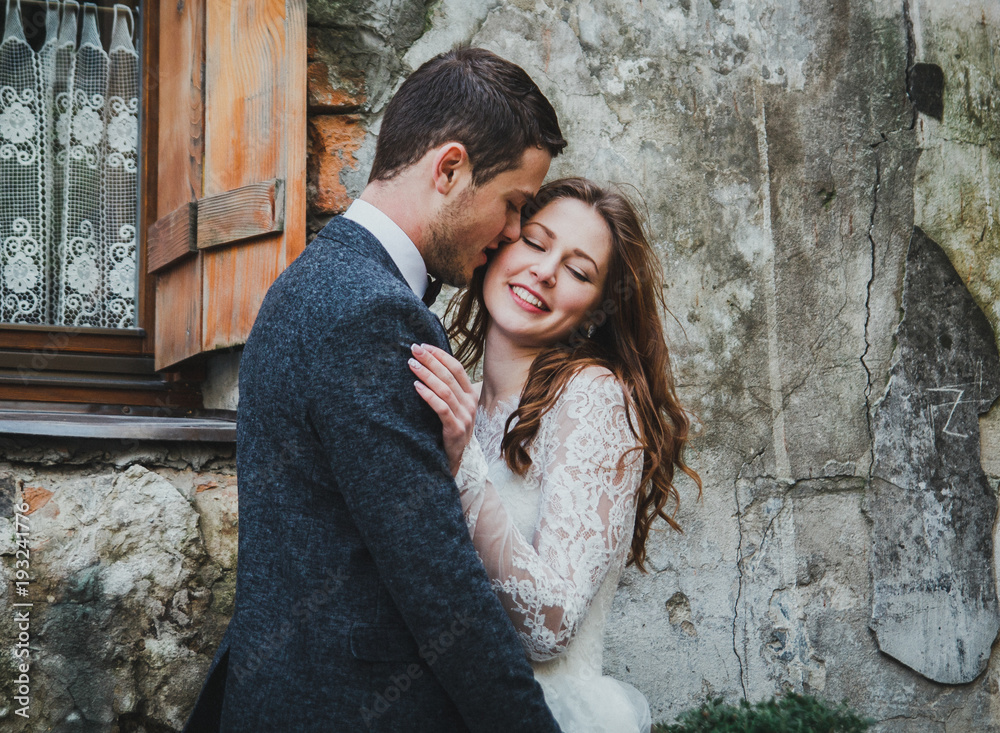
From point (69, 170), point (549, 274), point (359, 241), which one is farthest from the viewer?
point (69, 170)

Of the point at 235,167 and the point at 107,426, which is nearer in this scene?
the point at 107,426

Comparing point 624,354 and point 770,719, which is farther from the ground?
point 624,354

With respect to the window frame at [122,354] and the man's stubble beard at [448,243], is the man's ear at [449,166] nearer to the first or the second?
the man's stubble beard at [448,243]

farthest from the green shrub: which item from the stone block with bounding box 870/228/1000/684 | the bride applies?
the bride

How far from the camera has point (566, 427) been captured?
173 cm

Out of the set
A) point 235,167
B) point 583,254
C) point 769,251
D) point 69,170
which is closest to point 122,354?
point 69,170

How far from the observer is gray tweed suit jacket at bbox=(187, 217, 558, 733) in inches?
50.8

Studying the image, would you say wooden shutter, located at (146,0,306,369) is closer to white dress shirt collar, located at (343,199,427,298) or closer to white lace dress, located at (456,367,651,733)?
white dress shirt collar, located at (343,199,427,298)

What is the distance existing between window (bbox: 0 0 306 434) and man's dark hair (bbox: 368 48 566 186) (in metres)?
0.89

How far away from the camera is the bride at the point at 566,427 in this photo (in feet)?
A: 4.96
